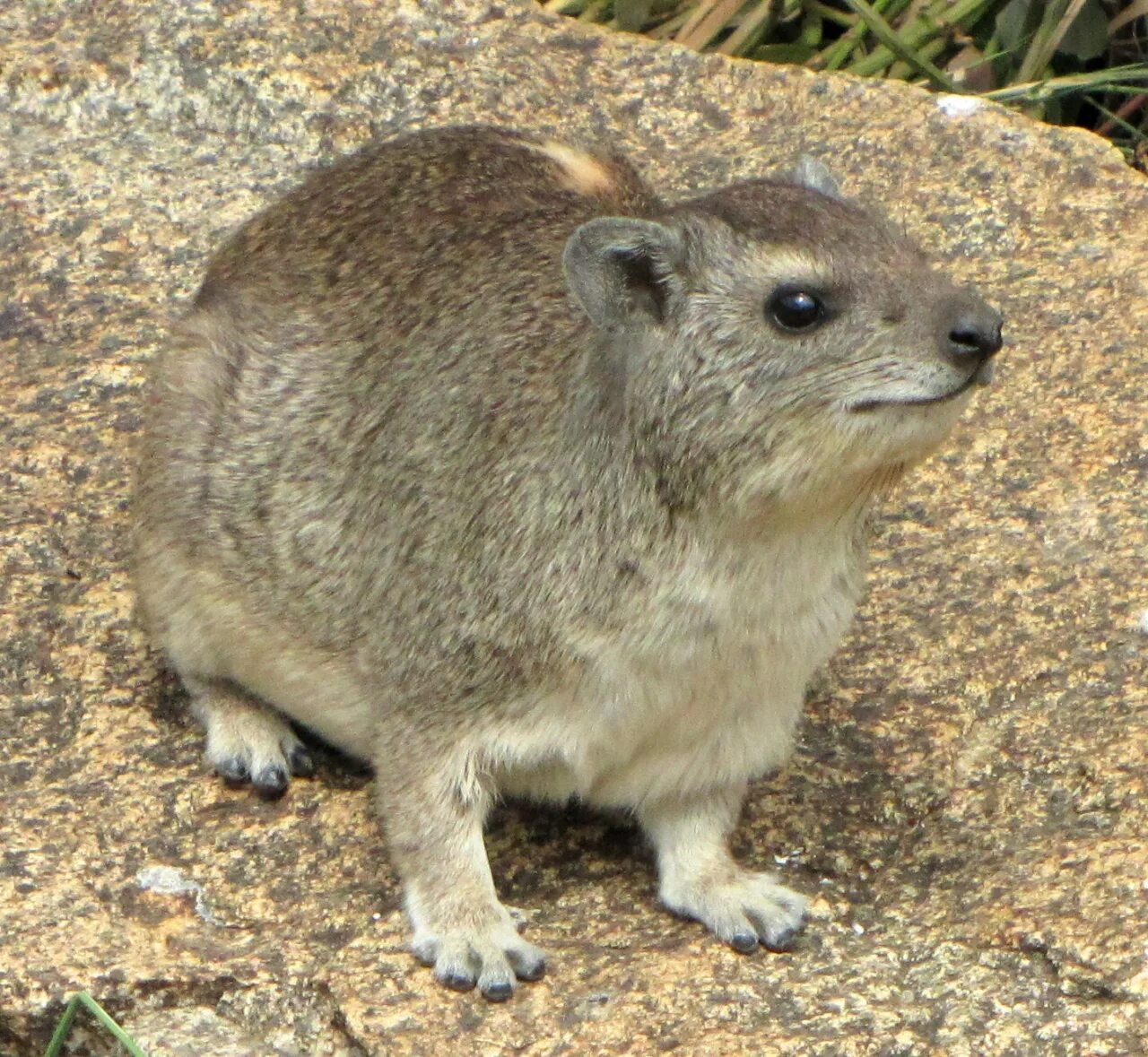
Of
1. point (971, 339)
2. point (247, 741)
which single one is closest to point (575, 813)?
point (247, 741)

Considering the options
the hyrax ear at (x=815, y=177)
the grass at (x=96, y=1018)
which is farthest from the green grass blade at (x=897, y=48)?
the grass at (x=96, y=1018)

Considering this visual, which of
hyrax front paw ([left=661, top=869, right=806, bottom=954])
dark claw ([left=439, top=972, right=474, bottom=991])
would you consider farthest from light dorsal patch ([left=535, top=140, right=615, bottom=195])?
dark claw ([left=439, top=972, right=474, bottom=991])

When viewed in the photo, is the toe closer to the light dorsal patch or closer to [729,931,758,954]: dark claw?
[729,931,758,954]: dark claw

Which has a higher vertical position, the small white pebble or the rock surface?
the small white pebble

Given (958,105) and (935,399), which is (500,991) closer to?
(935,399)

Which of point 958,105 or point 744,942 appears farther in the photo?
point 958,105

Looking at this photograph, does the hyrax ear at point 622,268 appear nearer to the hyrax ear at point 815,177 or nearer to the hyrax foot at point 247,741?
the hyrax ear at point 815,177

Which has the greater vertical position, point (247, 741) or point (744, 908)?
point (744, 908)

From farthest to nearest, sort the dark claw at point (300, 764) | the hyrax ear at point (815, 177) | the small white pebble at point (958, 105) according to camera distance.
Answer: the small white pebble at point (958, 105)
the dark claw at point (300, 764)
the hyrax ear at point (815, 177)
